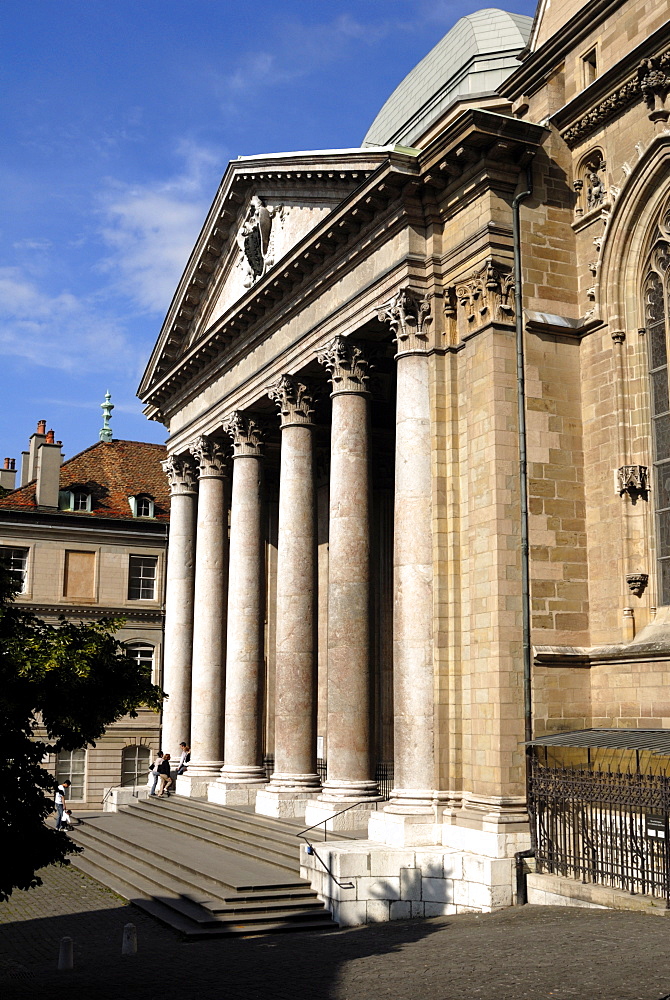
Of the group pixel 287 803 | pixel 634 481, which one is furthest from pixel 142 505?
pixel 634 481

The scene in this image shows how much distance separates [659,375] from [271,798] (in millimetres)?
12635

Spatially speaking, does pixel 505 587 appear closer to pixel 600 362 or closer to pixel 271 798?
pixel 600 362

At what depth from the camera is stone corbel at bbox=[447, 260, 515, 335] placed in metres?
19.8

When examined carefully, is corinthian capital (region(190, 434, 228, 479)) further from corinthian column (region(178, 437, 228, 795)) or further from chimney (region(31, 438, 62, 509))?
chimney (region(31, 438, 62, 509))

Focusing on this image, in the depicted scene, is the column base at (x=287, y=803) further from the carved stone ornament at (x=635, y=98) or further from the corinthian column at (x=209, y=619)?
the carved stone ornament at (x=635, y=98)

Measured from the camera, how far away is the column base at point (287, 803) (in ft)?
79.4

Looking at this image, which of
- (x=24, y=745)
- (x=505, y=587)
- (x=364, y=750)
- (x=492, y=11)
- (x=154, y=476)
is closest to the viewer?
(x=24, y=745)

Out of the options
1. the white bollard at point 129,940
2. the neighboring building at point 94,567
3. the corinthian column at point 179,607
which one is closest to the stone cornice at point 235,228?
the corinthian column at point 179,607

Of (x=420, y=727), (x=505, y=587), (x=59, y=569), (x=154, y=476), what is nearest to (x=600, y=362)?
(x=505, y=587)

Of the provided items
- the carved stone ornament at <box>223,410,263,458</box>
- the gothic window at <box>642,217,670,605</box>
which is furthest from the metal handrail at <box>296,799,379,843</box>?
the carved stone ornament at <box>223,410,263,458</box>

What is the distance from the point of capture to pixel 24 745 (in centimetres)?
1273

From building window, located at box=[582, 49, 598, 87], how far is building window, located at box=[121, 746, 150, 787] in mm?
34760

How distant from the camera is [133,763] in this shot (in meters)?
47.1

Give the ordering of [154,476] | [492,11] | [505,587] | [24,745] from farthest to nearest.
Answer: [154,476] < [492,11] < [505,587] < [24,745]
